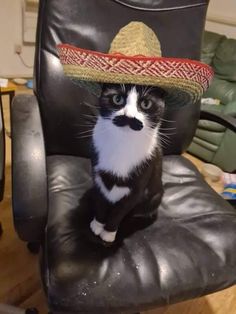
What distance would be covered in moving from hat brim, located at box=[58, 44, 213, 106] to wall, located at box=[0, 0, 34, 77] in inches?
84.2

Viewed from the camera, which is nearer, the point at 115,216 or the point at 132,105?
the point at 132,105

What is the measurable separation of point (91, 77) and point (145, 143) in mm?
→ 217

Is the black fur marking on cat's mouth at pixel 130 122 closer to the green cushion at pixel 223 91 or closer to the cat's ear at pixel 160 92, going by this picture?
the cat's ear at pixel 160 92

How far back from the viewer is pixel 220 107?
1.97 m

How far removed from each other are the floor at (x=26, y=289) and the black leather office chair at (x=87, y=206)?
424 millimetres

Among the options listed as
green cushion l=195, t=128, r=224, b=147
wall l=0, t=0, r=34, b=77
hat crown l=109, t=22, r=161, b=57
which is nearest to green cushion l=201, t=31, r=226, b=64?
green cushion l=195, t=128, r=224, b=147

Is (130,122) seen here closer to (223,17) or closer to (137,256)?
(137,256)

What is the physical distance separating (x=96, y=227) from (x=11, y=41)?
226cm

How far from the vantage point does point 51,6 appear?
0.89m

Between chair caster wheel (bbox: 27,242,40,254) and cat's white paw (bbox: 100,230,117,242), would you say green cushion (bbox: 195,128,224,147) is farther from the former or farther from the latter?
cat's white paw (bbox: 100,230,117,242)

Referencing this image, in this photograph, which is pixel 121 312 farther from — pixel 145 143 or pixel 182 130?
pixel 182 130

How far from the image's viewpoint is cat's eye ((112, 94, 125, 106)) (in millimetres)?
614

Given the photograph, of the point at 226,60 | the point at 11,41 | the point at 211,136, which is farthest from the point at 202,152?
the point at 11,41

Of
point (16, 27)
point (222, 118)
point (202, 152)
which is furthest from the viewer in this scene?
point (16, 27)
